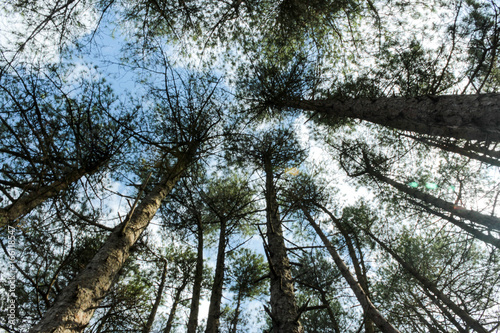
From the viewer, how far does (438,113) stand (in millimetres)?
3498

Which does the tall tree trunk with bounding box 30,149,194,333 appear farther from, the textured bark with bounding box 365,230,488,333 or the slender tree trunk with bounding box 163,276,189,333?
the textured bark with bounding box 365,230,488,333

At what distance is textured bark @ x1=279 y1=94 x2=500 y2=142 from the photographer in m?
3.01

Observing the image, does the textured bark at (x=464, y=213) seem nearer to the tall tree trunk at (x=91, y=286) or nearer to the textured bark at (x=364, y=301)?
the textured bark at (x=364, y=301)

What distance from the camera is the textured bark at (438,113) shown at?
3013mm

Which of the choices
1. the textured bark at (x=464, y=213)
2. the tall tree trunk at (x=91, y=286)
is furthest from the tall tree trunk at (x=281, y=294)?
the textured bark at (x=464, y=213)

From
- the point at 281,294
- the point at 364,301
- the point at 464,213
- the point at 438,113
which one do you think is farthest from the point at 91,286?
the point at 464,213

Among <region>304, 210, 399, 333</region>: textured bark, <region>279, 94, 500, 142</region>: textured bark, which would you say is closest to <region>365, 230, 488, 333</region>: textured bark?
<region>304, 210, 399, 333</region>: textured bark

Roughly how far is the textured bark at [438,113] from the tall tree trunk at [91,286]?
4512mm

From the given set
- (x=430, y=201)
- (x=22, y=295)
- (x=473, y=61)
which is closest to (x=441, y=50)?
(x=473, y=61)

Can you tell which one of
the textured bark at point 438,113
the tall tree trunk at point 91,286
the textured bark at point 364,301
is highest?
the textured bark at point 438,113

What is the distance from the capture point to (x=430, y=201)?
4.83 metres

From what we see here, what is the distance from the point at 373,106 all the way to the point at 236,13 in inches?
160

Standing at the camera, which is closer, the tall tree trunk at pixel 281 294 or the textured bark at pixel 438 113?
the tall tree trunk at pixel 281 294

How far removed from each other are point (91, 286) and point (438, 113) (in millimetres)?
5103
